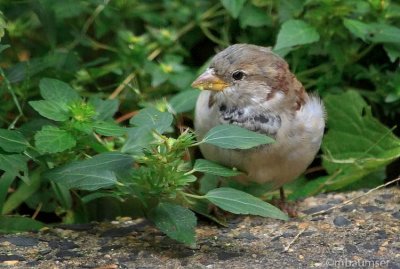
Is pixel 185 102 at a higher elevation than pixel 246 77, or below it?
below

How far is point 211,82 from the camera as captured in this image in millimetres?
2508

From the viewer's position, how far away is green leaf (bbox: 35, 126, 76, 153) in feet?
6.89

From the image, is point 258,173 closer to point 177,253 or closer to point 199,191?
point 199,191

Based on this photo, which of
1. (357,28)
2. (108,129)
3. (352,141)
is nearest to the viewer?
(108,129)

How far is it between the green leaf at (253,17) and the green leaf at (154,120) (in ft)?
3.39

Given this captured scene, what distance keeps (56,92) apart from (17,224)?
0.41 m

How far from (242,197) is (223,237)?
0.28 meters

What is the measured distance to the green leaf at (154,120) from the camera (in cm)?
207

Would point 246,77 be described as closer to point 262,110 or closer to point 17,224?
point 262,110

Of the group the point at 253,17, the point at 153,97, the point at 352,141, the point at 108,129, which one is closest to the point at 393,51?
the point at 352,141

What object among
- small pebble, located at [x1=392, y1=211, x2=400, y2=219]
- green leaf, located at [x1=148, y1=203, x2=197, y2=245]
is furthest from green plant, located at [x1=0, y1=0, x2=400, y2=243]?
small pebble, located at [x1=392, y1=211, x2=400, y2=219]

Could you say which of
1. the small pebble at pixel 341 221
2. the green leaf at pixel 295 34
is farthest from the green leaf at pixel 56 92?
the small pebble at pixel 341 221

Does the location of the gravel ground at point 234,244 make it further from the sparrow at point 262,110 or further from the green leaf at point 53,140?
the green leaf at point 53,140

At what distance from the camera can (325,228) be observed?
2385 millimetres
